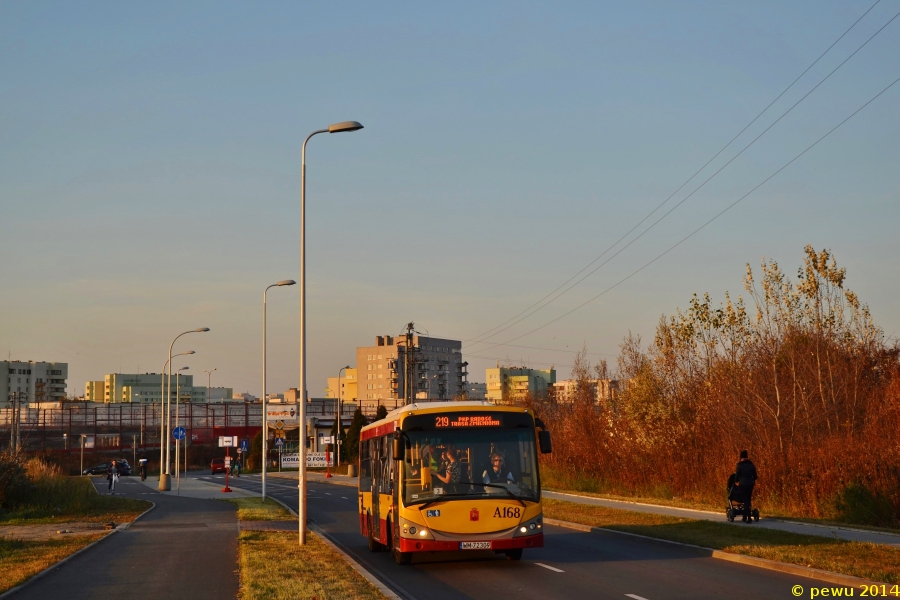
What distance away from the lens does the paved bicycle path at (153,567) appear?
47.5 feet

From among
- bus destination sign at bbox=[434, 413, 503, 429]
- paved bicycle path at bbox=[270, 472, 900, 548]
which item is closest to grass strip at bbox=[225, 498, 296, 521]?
paved bicycle path at bbox=[270, 472, 900, 548]

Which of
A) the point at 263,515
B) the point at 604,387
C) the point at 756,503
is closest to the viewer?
the point at 756,503

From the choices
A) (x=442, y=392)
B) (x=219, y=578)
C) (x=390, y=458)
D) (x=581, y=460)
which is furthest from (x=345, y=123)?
(x=442, y=392)

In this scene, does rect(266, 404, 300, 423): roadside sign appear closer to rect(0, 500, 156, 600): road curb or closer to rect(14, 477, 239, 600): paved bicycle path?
rect(14, 477, 239, 600): paved bicycle path

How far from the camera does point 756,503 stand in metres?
27.5

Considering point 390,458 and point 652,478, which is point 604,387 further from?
point 390,458

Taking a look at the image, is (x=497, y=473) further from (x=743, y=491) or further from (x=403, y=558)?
(x=743, y=491)

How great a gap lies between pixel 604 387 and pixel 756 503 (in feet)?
62.2

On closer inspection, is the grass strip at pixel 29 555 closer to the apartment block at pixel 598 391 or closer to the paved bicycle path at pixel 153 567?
the paved bicycle path at pixel 153 567

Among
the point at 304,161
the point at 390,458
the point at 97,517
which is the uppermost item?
the point at 304,161

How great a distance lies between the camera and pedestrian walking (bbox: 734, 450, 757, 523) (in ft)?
74.4

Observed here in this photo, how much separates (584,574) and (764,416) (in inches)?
755

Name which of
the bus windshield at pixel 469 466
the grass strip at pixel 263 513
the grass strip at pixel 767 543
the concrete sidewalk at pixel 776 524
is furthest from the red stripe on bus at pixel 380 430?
the grass strip at pixel 263 513

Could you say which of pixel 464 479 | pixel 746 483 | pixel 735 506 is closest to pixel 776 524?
pixel 746 483
